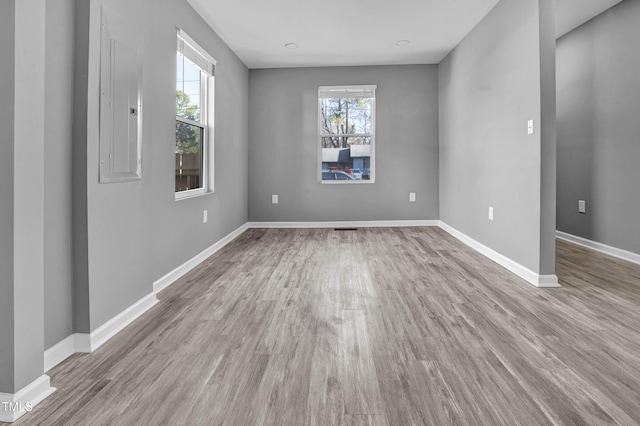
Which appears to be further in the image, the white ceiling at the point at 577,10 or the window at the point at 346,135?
the window at the point at 346,135

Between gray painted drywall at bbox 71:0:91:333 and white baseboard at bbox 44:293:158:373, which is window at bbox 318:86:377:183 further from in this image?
gray painted drywall at bbox 71:0:91:333

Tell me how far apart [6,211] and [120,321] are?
0.96 metres

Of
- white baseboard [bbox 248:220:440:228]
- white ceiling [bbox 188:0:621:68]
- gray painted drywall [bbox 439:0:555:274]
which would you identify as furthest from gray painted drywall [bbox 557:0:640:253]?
white baseboard [bbox 248:220:440:228]

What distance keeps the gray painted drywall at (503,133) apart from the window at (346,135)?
1.26 metres

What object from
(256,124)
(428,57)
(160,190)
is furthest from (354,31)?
(160,190)

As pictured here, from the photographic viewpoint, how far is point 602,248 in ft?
12.9

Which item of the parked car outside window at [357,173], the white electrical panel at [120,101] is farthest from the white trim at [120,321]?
the parked car outside window at [357,173]

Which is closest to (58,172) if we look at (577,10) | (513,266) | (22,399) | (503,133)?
(22,399)

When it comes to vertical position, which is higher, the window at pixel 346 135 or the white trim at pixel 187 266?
the window at pixel 346 135

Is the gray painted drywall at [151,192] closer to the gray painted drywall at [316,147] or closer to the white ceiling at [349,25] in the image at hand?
the white ceiling at [349,25]

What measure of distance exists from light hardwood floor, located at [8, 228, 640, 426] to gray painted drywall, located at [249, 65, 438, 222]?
2.68m

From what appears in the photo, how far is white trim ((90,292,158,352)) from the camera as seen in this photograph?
1860 mm

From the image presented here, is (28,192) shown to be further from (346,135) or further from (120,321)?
(346,135)

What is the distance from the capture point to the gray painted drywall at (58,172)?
163 cm
